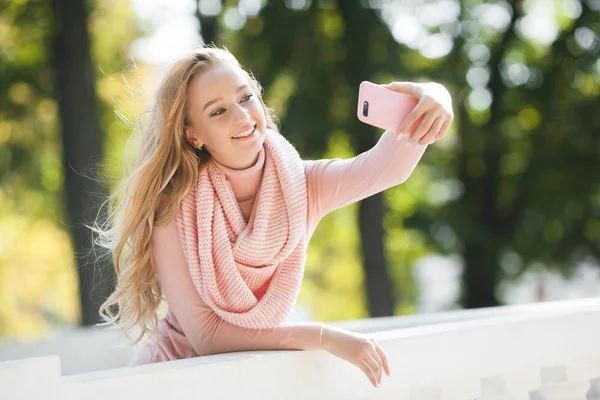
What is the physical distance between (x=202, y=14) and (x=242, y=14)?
50 cm

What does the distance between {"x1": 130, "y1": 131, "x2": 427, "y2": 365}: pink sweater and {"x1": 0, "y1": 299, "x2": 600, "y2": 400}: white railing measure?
0.46 ft

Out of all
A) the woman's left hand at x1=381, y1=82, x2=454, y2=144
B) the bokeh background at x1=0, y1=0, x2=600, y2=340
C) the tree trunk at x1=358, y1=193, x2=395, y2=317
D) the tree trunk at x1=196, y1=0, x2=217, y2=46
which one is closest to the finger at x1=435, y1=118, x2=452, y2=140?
the woman's left hand at x1=381, y1=82, x2=454, y2=144

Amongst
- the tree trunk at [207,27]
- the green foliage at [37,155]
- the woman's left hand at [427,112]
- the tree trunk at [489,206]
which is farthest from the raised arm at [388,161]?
the tree trunk at [489,206]

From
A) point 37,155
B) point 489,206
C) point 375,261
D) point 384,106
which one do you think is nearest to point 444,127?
point 384,106

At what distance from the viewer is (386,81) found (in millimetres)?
7020

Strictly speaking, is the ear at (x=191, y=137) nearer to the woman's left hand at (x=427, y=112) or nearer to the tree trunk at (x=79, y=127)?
the woman's left hand at (x=427, y=112)

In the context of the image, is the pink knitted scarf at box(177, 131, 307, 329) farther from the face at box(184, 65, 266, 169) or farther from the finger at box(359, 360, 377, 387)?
the finger at box(359, 360, 377, 387)

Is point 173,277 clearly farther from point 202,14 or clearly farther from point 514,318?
point 202,14

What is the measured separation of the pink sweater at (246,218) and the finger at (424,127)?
146mm

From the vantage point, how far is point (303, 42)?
735 centimetres

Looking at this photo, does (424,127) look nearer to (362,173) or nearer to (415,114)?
(415,114)

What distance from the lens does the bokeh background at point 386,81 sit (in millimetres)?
6934

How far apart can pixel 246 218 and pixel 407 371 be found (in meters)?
0.62

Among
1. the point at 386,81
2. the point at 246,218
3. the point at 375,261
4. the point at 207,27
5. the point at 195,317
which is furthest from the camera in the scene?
the point at 375,261
